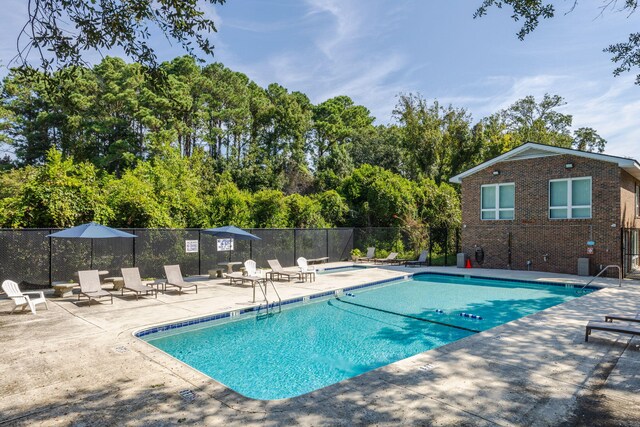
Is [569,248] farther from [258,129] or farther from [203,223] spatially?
[258,129]

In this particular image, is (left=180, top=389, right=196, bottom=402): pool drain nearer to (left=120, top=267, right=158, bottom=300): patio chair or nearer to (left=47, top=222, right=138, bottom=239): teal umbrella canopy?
(left=120, top=267, right=158, bottom=300): patio chair

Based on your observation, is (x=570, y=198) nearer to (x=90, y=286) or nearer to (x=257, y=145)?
(x=90, y=286)

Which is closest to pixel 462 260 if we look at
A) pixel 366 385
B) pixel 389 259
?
pixel 389 259

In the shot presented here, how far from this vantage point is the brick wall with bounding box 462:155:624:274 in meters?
14.1

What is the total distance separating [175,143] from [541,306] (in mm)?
28728

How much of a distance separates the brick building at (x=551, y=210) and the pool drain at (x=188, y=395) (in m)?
15.2

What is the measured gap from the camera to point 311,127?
3850 centimetres

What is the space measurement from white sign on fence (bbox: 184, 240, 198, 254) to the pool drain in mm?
10414

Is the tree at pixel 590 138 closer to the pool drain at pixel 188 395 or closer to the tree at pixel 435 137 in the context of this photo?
the tree at pixel 435 137

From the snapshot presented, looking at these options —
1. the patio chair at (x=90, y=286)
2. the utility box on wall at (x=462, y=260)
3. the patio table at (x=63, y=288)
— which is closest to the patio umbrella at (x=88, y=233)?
the patio chair at (x=90, y=286)

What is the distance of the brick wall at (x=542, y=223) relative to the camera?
1408 cm

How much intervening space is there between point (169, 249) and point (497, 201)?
13617 millimetres

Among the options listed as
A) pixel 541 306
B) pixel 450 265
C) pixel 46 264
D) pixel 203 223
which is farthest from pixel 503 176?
pixel 46 264

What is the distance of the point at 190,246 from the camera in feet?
46.7
